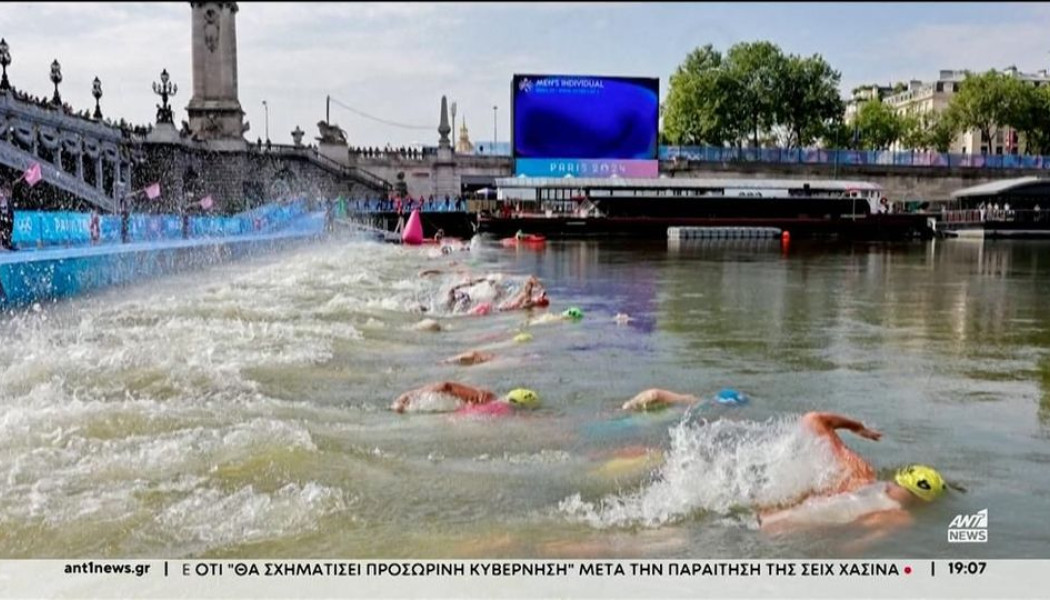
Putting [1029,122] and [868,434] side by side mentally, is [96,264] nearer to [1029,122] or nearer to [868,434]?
[868,434]

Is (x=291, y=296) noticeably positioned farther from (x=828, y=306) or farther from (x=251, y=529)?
(x=251, y=529)

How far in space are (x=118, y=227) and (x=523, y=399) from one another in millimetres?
20440

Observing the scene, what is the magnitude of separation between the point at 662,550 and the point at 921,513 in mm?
1933

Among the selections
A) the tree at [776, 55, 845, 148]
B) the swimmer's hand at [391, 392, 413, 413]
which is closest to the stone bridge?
the swimmer's hand at [391, 392, 413, 413]

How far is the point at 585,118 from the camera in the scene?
220ft

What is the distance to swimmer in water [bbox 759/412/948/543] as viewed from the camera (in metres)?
6.61

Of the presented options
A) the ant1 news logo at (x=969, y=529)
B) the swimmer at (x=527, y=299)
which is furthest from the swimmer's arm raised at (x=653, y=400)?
the swimmer at (x=527, y=299)

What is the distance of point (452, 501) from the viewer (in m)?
7.06

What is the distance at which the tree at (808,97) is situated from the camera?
291 ft

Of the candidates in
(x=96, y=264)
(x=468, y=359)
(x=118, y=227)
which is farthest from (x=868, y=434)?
(x=118, y=227)

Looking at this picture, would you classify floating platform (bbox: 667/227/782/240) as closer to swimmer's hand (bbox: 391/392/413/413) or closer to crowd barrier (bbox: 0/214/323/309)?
crowd barrier (bbox: 0/214/323/309)

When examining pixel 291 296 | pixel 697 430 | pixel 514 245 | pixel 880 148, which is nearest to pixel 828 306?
pixel 291 296

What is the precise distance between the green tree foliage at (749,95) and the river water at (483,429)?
71158 millimetres
